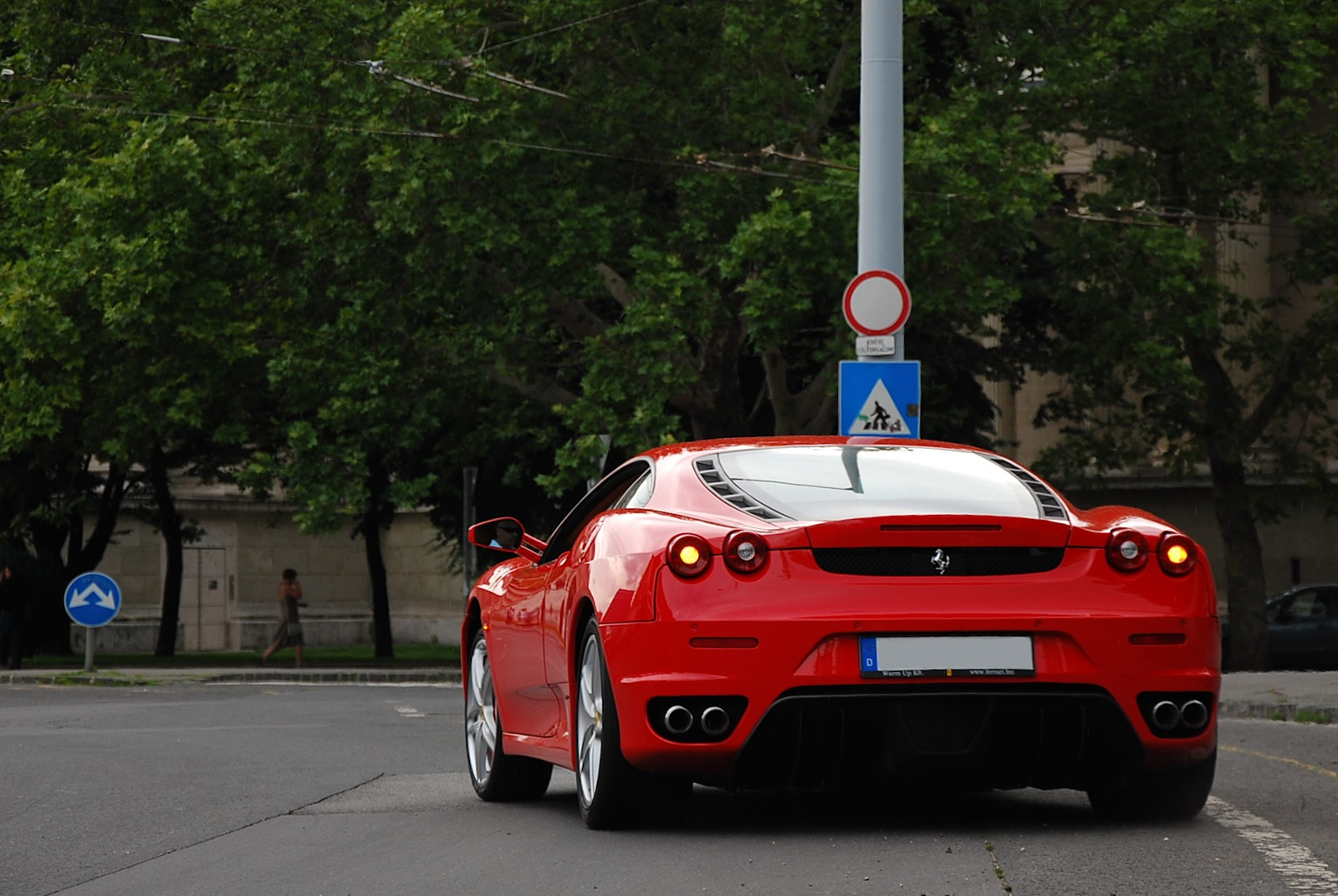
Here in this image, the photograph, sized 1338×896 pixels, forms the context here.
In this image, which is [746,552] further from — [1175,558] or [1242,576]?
[1242,576]

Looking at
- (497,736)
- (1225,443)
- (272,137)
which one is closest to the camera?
(497,736)

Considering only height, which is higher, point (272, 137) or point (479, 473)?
point (272, 137)

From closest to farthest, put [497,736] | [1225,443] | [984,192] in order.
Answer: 1. [497,736]
2. [984,192]
3. [1225,443]

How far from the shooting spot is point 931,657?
698 cm

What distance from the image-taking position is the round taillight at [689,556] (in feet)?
23.3

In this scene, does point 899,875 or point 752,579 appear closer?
point 899,875

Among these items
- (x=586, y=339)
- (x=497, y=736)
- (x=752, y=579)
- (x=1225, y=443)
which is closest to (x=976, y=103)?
(x=586, y=339)

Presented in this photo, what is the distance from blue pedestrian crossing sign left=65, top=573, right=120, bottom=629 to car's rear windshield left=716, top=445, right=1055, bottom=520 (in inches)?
816

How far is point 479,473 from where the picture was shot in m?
34.3

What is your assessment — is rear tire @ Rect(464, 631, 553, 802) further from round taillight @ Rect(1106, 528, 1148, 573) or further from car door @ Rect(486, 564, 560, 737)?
round taillight @ Rect(1106, 528, 1148, 573)

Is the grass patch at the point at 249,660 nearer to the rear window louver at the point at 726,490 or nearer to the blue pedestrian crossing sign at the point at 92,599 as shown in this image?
the blue pedestrian crossing sign at the point at 92,599

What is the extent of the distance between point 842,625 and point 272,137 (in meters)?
22.1

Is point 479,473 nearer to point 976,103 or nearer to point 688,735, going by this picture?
point 976,103

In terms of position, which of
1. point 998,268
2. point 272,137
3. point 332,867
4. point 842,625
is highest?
point 272,137
